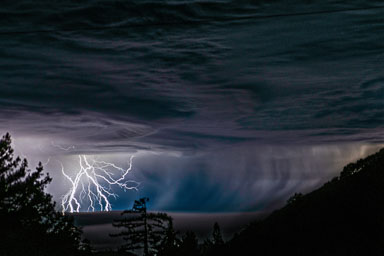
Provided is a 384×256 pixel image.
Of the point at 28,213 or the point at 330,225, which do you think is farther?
the point at 28,213

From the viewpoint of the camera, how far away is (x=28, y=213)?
25.4 metres

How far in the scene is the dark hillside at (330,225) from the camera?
12.2 meters

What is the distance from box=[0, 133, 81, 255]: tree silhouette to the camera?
79.3 ft

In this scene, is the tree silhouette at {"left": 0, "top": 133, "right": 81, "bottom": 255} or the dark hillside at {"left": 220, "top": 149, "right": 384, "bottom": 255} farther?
the tree silhouette at {"left": 0, "top": 133, "right": 81, "bottom": 255}

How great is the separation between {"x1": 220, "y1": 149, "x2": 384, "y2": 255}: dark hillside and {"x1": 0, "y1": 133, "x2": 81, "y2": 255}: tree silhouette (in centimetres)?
1303

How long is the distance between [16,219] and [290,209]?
15922 millimetres

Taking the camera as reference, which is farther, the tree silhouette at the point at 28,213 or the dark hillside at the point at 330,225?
the tree silhouette at the point at 28,213

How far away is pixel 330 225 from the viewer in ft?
43.8

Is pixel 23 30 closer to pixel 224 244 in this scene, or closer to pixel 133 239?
pixel 224 244

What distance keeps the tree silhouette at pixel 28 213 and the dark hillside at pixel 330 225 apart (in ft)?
42.7

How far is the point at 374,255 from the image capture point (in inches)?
432

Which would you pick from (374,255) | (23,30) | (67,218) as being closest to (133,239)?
(67,218)

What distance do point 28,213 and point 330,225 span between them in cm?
1807

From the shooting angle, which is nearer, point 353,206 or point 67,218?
point 353,206
